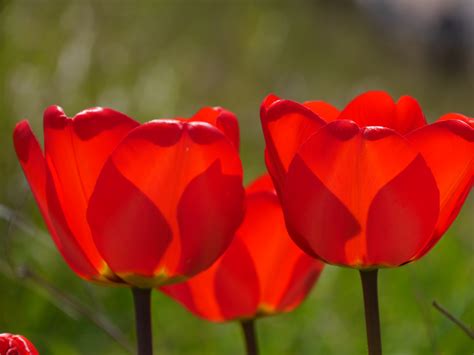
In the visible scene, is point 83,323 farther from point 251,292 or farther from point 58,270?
point 251,292

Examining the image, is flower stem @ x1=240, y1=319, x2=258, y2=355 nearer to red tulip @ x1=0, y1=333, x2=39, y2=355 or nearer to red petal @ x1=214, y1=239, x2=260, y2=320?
red petal @ x1=214, y1=239, x2=260, y2=320

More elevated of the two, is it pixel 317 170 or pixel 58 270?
pixel 317 170

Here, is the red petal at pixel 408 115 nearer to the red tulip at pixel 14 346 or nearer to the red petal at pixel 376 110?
the red petal at pixel 376 110

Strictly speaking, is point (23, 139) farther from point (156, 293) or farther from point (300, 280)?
point (156, 293)

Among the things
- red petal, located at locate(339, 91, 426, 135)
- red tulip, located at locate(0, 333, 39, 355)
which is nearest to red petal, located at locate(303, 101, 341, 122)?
red petal, located at locate(339, 91, 426, 135)

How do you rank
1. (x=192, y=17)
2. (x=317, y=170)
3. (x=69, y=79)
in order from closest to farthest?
(x=317, y=170), (x=69, y=79), (x=192, y=17)

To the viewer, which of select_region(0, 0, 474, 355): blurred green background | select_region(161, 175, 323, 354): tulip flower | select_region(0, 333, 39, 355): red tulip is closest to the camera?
select_region(0, 333, 39, 355): red tulip

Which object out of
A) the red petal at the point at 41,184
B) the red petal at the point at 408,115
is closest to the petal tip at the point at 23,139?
the red petal at the point at 41,184

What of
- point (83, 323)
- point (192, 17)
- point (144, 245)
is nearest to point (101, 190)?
point (144, 245)
